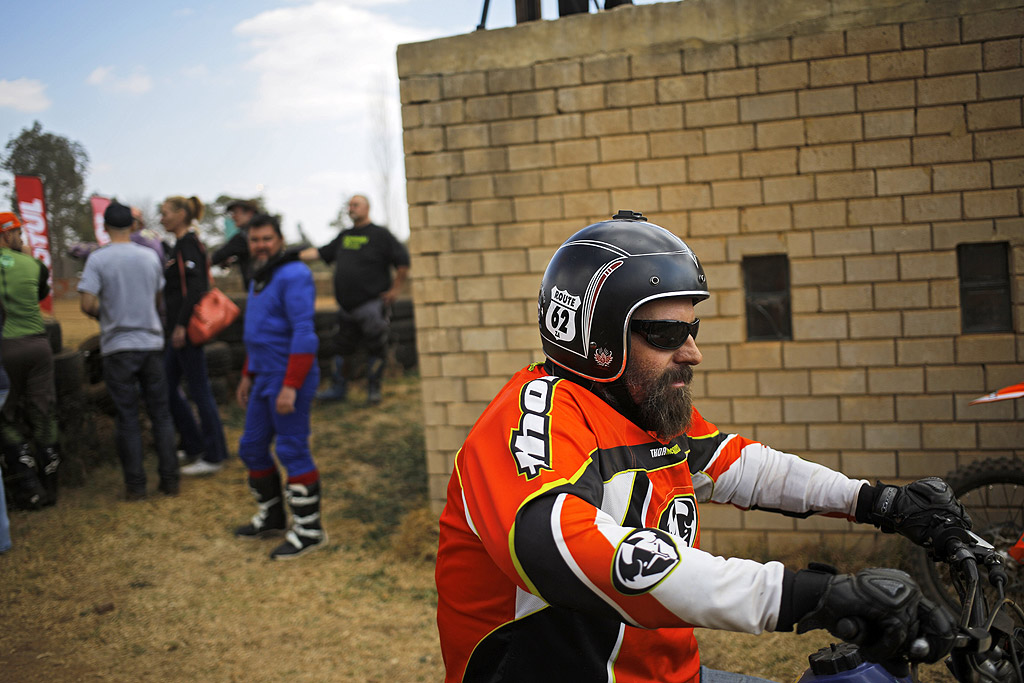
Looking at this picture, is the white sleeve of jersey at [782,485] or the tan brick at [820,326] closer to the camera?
the white sleeve of jersey at [782,485]

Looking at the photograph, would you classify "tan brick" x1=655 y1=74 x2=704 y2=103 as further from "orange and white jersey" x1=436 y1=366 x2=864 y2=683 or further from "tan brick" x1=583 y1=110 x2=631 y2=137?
"orange and white jersey" x1=436 y1=366 x2=864 y2=683

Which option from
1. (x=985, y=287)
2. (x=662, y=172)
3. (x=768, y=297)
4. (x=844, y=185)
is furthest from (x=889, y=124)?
(x=662, y=172)

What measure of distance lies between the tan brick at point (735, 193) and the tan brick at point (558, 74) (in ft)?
3.82

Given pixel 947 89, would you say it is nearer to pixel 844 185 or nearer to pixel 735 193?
pixel 844 185

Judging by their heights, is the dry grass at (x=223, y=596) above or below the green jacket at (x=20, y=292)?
below

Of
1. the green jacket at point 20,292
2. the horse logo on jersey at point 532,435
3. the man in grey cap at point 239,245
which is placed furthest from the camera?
the man in grey cap at point 239,245

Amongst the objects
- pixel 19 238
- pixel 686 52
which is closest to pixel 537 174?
pixel 686 52

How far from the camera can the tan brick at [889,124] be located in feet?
15.4

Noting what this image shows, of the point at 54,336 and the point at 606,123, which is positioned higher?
the point at 606,123

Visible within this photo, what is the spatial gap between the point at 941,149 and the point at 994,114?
0.33m

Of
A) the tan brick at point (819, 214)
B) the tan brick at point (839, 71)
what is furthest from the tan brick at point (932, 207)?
the tan brick at point (839, 71)

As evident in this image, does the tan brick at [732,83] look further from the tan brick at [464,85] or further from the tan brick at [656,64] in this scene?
the tan brick at [464,85]

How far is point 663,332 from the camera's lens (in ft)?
6.97

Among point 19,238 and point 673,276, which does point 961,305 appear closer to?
point 673,276
